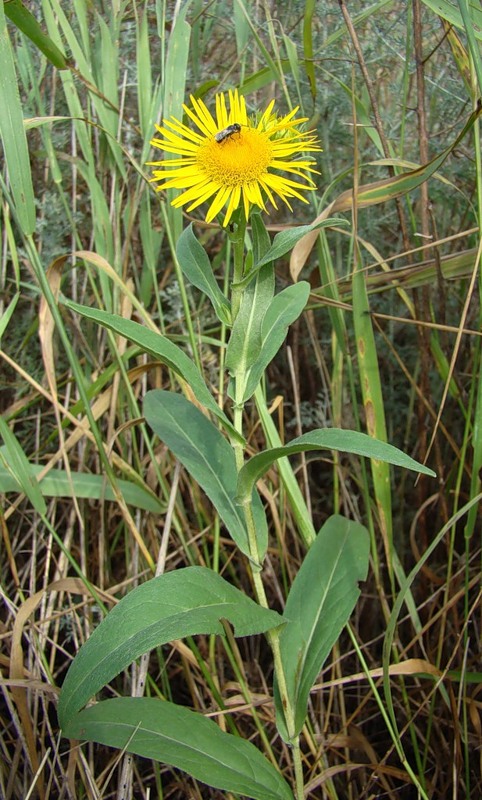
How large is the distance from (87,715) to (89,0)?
128 cm

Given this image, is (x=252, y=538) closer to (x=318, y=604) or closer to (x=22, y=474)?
(x=318, y=604)

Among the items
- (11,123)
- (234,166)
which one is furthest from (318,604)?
(11,123)

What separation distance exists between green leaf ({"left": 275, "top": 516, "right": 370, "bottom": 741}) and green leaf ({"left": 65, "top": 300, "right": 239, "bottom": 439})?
34 cm

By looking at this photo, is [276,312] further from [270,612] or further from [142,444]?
[142,444]

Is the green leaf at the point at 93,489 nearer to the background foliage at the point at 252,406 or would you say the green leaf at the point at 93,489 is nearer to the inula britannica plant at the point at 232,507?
the background foliage at the point at 252,406

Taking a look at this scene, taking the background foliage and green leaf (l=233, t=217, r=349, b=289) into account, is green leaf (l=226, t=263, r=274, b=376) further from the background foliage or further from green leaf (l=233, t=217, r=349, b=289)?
the background foliage

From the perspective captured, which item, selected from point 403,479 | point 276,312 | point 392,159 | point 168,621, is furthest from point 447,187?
point 168,621

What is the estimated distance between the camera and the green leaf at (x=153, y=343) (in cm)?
78

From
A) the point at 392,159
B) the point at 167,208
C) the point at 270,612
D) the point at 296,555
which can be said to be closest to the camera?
the point at 270,612

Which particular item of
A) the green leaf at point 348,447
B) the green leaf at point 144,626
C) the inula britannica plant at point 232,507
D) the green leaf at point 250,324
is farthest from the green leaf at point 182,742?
the green leaf at point 250,324

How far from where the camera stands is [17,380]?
64.3 inches

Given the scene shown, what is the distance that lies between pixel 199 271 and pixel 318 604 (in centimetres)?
53

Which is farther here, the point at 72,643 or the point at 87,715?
the point at 72,643

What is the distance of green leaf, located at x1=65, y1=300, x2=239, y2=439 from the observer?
785mm
